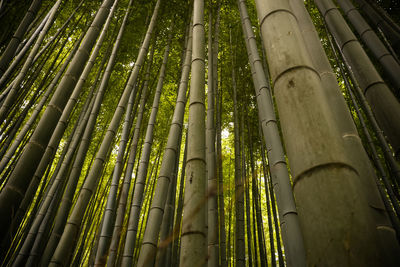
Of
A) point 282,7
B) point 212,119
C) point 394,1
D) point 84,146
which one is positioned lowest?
point 282,7

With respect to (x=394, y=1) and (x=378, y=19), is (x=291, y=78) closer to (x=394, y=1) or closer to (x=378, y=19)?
(x=378, y=19)

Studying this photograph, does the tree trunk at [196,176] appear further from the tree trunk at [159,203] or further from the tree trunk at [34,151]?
the tree trunk at [34,151]

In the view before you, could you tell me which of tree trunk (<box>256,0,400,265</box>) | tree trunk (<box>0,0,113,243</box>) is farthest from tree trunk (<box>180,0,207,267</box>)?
tree trunk (<box>0,0,113,243</box>)

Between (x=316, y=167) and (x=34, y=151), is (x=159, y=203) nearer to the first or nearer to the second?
(x=34, y=151)

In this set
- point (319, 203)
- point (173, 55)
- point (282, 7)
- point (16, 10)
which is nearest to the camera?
point (319, 203)

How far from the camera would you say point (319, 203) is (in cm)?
63

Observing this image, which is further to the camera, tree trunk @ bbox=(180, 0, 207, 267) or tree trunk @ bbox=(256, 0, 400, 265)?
tree trunk @ bbox=(180, 0, 207, 267)

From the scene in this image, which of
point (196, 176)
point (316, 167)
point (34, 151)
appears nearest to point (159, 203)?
point (196, 176)

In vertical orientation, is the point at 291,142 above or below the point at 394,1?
below

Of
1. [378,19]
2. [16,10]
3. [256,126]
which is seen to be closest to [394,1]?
[378,19]

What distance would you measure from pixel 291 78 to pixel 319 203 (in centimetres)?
39

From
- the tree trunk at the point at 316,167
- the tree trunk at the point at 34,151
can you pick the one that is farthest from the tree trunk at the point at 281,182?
the tree trunk at the point at 34,151

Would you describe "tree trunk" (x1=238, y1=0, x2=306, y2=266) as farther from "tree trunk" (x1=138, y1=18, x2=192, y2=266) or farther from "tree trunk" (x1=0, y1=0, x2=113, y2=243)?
"tree trunk" (x1=0, y1=0, x2=113, y2=243)

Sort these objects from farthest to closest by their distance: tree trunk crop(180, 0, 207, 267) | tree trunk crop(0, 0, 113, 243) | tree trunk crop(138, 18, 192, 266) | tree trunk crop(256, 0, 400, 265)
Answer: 1. tree trunk crop(138, 18, 192, 266)
2. tree trunk crop(0, 0, 113, 243)
3. tree trunk crop(180, 0, 207, 267)
4. tree trunk crop(256, 0, 400, 265)
